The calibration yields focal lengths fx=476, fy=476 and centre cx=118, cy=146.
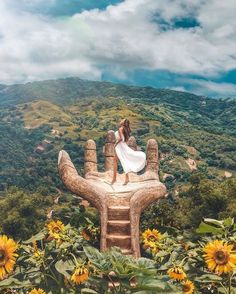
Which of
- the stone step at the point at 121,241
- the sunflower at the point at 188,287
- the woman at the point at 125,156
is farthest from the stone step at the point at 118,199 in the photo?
the sunflower at the point at 188,287

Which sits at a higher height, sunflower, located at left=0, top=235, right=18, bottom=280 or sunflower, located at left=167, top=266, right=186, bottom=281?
sunflower, located at left=0, top=235, right=18, bottom=280

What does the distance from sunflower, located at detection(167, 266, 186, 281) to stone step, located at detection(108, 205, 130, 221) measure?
5225mm

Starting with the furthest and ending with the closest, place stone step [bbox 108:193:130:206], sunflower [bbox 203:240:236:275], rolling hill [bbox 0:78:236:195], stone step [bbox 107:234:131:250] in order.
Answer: rolling hill [bbox 0:78:236:195] < stone step [bbox 108:193:130:206] < stone step [bbox 107:234:131:250] < sunflower [bbox 203:240:236:275]

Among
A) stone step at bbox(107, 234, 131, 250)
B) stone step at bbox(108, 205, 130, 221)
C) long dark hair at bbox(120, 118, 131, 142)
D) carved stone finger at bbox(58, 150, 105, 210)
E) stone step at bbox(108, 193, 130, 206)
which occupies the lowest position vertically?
stone step at bbox(107, 234, 131, 250)

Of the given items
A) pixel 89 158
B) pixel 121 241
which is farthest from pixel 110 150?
pixel 121 241

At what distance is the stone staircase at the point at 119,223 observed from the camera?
8.91 metres

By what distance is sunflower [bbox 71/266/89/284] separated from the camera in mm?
3836

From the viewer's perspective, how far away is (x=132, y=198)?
9.42 meters

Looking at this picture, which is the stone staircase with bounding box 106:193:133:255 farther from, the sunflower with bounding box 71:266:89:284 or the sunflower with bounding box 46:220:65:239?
the sunflower with bounding box 71:266:89:284

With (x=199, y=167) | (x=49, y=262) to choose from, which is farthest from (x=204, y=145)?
(x=49, y=262)

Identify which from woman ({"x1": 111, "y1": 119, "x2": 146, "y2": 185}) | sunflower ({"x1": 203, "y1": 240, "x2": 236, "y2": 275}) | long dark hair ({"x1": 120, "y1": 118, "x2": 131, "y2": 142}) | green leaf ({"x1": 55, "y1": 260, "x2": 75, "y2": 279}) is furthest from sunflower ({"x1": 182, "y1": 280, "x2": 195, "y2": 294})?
long dark hair ({"x1": 120, "y1": 118, "x2": 131, "y2": 142})

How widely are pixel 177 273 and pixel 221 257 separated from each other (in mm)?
683

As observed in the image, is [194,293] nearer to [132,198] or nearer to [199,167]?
[132,198]

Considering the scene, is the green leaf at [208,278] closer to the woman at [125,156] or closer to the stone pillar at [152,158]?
the woman at [125,156]
